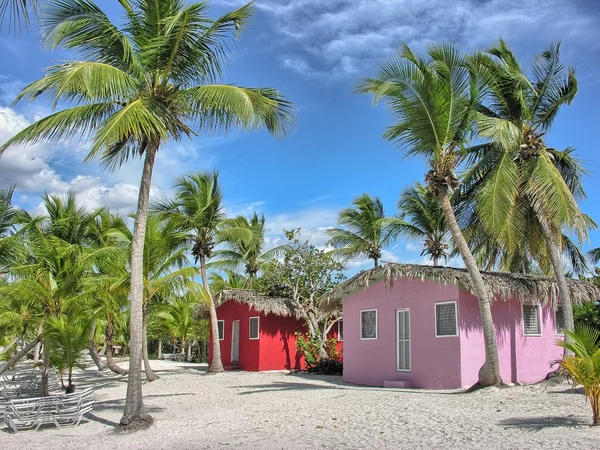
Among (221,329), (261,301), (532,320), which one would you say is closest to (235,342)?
(221,329)

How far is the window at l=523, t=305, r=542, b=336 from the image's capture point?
51.9ft

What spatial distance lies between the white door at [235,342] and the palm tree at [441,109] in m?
14.4

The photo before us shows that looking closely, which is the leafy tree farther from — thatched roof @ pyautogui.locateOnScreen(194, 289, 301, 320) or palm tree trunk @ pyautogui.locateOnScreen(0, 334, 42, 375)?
palm tree trunk @ pyautogui.locateOnScreen(0, 334, 42, 375)

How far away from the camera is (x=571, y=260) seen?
17.8 m

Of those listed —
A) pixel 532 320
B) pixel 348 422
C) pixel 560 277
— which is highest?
pixel 560 277

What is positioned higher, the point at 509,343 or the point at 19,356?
the point at 509,343

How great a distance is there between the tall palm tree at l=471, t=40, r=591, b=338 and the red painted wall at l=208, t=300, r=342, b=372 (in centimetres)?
1089

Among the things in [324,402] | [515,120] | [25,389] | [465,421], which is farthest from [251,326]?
[465,421]

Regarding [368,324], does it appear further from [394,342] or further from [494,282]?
[494,282]

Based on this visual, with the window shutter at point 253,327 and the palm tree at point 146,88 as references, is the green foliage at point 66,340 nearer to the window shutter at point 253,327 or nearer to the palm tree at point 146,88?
the palm tree at point 146,88

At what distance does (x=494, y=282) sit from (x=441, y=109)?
461 centimetres

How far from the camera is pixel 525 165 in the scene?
47.0 ft

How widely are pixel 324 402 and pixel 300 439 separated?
3.39 m

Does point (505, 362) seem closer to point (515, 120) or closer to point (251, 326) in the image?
point (515, 120)
